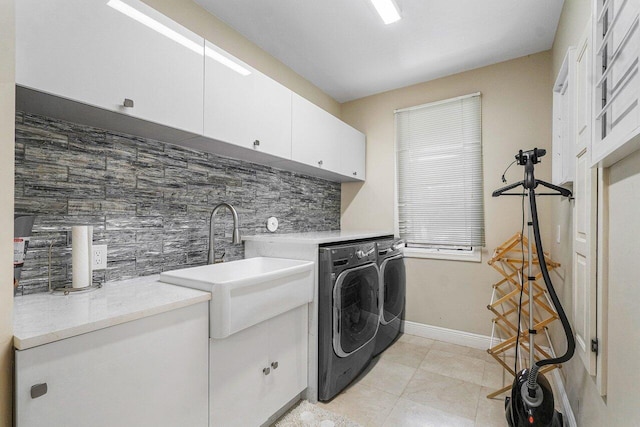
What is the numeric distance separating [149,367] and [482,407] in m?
1.93

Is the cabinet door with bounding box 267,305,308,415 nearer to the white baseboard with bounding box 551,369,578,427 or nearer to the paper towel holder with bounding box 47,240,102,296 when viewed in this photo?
the paper towel holder with bounding box 47,240,102,296

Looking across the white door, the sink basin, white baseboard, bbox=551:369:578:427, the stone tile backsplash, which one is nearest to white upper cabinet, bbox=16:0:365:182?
the stone tile backsplash

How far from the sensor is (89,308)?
112cm

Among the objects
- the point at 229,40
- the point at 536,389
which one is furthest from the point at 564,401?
the point at 229,40

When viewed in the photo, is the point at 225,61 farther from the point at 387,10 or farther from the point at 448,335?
the point at 448,335

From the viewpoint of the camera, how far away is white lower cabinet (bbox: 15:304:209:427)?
2.85ft

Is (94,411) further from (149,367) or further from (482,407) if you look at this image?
(482,407)

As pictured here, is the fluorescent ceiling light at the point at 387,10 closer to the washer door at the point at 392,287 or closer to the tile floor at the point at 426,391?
the washer door at the point at 392,287

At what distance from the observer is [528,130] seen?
8.50 ft

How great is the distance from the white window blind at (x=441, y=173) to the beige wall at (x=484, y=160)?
0.08 meters

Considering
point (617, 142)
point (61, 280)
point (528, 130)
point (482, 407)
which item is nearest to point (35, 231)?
point (61, 280)

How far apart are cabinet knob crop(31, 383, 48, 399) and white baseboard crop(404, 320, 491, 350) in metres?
2.86

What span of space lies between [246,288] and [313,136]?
5.01ft

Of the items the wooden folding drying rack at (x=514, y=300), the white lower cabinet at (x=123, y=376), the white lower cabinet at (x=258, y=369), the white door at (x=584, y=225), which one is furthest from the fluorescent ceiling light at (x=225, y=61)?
the wooden folding drying rack at (x=514, y=300)
